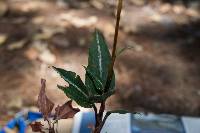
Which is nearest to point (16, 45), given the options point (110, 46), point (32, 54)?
point (32, 54)

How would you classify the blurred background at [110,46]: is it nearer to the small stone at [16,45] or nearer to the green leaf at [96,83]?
the small stone at [16,45]

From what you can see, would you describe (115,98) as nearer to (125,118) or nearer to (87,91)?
(125,118)

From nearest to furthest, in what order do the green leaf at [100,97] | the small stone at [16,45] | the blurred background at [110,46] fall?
the green leaf at [100,97] < the blurred background at [110,46] < the small stone at [16,45]

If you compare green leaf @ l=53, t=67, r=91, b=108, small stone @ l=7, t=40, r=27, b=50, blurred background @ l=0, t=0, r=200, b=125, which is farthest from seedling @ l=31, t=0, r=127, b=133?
small stone @ l=7, t=40, r=27, b=50

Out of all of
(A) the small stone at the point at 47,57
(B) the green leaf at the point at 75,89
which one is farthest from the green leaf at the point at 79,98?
(A) the small stone at the point at 47,57

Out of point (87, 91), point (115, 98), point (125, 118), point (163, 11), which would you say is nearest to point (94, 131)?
point (87, 91)
